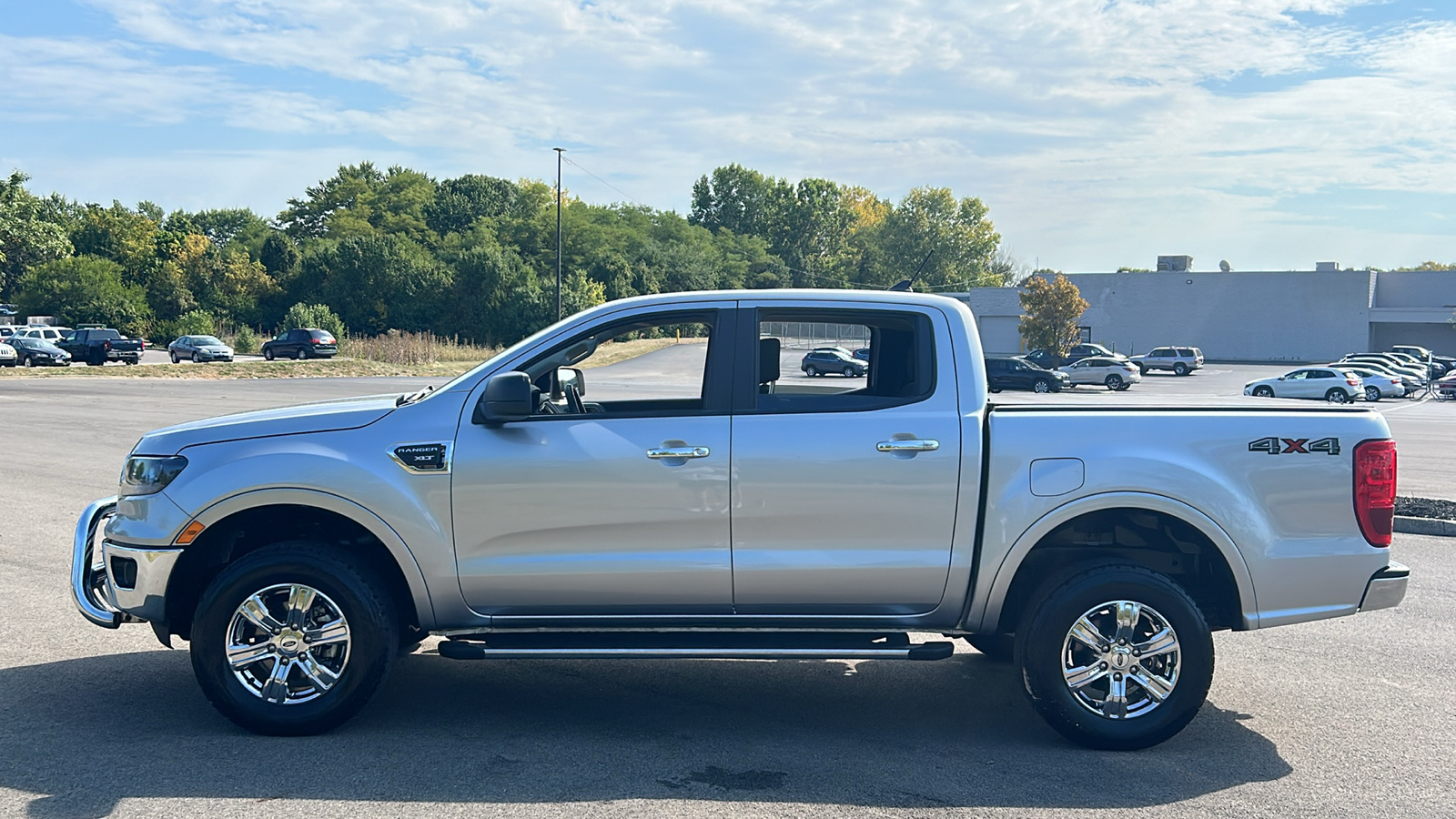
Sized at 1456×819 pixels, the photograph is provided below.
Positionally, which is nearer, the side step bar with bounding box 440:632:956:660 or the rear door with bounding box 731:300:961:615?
the side step bar with bounding box 440:632:956:660

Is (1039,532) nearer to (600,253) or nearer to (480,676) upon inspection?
(480,676)

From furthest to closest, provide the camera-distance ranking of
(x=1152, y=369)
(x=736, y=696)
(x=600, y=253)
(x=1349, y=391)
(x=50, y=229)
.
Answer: (x=600, y=253) → (x=50, y=229) → (x=1152, y=369) → (x=1349, y=391) → (x=736, y=696)

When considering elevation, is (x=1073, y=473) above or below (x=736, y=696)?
above

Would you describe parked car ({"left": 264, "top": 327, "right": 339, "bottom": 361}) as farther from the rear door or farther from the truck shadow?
the rear door

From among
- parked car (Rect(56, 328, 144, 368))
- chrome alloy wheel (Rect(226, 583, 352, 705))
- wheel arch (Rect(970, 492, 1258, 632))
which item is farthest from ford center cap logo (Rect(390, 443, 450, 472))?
parked car (Rect(56, 328, 144, 368))

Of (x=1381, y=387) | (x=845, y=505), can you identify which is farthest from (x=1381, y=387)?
(x=845, y=505)

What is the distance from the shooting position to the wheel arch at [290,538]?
4961 mm

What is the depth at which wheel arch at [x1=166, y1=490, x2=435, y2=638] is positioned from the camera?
4.96 meters

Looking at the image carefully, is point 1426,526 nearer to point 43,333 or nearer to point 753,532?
point 753,532

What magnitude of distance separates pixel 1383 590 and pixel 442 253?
91617 millimetres

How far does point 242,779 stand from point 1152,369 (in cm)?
5978

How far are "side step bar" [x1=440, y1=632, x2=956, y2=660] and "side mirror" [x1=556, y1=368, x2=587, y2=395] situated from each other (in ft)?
4.11

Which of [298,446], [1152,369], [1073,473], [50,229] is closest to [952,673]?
[1073,473]

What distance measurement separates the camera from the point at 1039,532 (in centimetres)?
497
